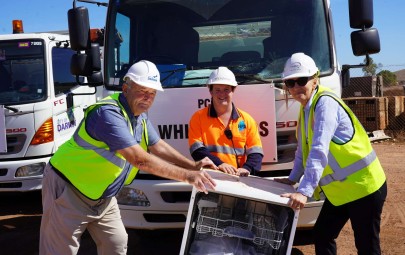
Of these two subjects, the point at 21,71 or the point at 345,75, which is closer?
the point at 345,75

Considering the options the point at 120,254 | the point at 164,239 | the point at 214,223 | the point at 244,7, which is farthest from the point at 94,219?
the point at 244,7

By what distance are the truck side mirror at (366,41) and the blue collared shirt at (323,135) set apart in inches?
54.4

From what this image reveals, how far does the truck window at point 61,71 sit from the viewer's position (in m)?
6.46

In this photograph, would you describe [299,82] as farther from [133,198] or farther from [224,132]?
[133,198]

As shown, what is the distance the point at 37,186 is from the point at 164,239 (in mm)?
2051

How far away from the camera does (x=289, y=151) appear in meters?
4.20

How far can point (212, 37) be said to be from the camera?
182 inches

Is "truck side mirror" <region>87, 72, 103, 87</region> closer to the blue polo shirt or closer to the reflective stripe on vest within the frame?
the blue polo shirt

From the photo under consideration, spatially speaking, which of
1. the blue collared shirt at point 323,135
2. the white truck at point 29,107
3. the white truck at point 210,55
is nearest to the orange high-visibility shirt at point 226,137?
the white truck at point 210,55

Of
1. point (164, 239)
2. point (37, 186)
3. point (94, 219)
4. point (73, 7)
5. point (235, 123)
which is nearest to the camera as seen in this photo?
point (94, 219)

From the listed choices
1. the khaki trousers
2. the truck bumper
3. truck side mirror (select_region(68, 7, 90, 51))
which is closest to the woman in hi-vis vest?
the khaki trousers

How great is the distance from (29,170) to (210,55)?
3.12m

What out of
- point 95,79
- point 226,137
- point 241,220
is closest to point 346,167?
point 241,220

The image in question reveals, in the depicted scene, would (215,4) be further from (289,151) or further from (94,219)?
(94,219)
